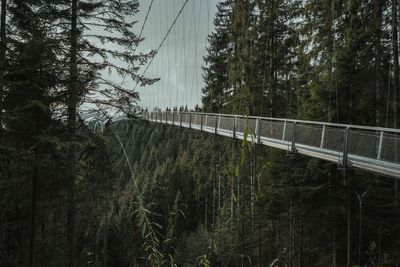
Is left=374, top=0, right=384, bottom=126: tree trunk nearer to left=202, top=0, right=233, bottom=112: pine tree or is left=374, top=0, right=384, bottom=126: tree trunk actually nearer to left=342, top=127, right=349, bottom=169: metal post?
left=342, top=127, right=349, bottom=169: metal post

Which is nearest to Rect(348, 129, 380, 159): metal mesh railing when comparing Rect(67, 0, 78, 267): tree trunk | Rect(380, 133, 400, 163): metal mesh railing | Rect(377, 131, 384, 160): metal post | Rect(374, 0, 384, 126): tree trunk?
Rect(377, 131, 384, 160): metal post

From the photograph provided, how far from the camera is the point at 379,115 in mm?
11312

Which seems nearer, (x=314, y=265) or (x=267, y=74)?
(x=314, y=265)

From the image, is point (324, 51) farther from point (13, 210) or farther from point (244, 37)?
point (13, 210)

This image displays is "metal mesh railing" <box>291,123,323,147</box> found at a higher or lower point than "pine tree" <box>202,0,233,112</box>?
lower

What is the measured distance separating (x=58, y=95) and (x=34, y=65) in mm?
1232

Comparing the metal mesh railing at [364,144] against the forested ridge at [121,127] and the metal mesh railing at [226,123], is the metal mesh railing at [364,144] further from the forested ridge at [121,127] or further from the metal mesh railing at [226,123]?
the metal mesh railing at [226,123]

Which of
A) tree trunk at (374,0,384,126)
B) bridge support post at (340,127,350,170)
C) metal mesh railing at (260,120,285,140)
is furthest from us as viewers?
metal mesh railing at (260,120,285,140)

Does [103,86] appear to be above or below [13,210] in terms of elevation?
above

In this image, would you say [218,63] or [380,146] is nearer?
[380,146]

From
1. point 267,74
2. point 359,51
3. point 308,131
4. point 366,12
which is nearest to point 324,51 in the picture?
point 359,51

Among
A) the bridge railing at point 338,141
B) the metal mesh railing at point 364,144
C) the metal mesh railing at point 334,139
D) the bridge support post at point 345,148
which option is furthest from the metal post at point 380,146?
the metal mesh railing at point 334,139

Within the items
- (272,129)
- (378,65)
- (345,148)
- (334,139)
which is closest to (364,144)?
(345,148)

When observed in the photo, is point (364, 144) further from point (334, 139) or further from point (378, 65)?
point (378, 65)
